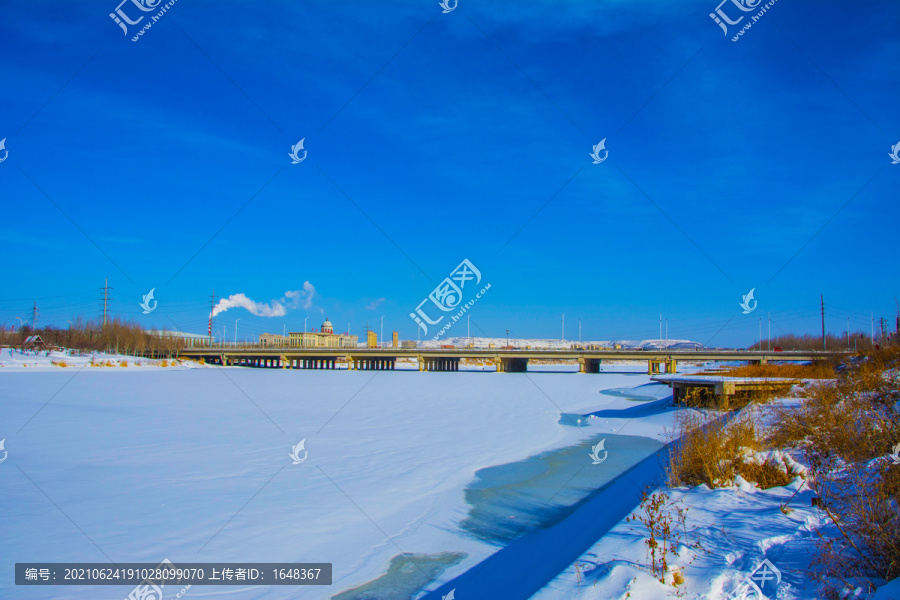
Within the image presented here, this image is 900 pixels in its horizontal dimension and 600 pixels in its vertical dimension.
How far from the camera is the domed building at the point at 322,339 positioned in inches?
6127

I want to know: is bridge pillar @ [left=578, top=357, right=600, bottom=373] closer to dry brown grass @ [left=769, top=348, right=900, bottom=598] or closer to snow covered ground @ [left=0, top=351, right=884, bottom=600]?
snow covered ground @ [left=0, top=351, right=884, bottom=600]

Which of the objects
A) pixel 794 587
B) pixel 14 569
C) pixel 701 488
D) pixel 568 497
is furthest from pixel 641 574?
pixel 14 569

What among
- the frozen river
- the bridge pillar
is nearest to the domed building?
the bridge pillar

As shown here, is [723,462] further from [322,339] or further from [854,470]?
[322,339]

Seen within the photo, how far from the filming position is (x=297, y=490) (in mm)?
10406

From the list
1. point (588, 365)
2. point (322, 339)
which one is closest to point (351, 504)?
point (588, 365)

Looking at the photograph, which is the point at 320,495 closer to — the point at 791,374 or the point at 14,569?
the point at 14,569

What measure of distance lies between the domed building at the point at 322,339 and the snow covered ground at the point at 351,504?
134115 millimetres

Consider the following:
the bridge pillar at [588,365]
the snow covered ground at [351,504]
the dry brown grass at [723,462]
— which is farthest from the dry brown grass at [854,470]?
the bridge pillar at [588,365]

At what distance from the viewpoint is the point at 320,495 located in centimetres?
1015

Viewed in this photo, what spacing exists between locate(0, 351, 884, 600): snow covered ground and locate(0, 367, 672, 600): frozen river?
0.04 m

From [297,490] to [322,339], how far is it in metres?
158

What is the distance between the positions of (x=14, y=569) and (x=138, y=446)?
8124 millimetres

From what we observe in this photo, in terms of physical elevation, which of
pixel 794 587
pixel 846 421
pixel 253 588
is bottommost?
pixel 253 588
